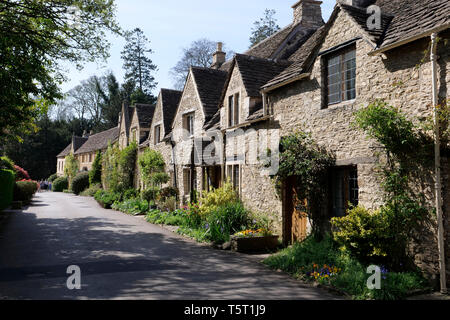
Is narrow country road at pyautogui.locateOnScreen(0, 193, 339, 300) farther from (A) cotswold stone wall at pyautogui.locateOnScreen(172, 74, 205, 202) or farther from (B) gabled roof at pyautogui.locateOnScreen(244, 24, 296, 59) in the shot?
(B) gabled roof at pyautogui.locateOnScreen(244, 24, 296, 59)

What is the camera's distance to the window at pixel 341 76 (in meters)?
9.48

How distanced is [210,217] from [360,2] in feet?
28.8

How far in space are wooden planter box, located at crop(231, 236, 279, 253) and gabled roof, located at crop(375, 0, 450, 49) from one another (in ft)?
21.0

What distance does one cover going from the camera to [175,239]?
43.3ft

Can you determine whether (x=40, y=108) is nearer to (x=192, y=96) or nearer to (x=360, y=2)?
(x=192, y=96)

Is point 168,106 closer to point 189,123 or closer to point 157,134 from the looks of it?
point 157,134

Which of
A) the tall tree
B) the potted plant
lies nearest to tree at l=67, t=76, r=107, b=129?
the tall tree

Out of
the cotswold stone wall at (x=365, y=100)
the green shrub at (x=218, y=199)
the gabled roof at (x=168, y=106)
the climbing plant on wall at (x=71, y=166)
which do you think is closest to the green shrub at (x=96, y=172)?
the climbing plant on wall at (x=71, y=166)

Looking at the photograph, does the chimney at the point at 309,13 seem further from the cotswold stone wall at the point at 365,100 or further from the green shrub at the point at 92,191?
the green shrub at the point at 92,191

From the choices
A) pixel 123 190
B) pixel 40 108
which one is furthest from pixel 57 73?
pixel 123 190

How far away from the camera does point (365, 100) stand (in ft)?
28.8

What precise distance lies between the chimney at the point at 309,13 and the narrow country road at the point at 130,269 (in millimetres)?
12022

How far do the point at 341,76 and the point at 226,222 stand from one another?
6196 millimetres

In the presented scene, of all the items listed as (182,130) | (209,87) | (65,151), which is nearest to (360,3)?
(209,87)
